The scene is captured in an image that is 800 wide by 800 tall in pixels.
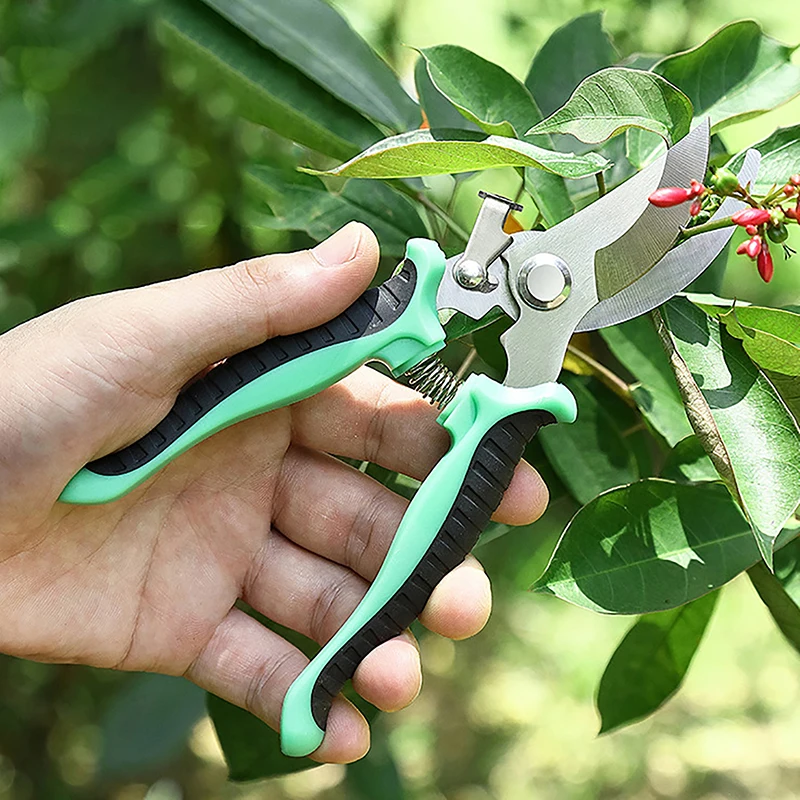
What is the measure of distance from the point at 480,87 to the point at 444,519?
0.37m

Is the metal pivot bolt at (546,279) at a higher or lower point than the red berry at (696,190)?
lower

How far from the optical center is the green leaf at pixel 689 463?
2.97ft

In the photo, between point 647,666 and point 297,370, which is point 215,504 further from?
point 647,666

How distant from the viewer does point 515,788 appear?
1899mm

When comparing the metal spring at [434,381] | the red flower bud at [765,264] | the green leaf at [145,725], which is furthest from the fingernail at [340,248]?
the green leaf at [145,725]

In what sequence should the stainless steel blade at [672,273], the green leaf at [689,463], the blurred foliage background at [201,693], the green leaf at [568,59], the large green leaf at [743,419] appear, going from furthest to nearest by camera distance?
the blurred foliage background at [201,693], the green leaf at [568,59], the green leaf at [689,463], the stainless steel blade at [672,273], the large green leaf at [743,419]

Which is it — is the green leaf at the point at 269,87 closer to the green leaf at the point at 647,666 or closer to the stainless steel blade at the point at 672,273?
the stainless steel blade at the point at 672,273

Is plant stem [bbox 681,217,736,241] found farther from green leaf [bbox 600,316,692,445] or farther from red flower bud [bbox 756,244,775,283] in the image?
green leaf [bbox 600,316,692,445]

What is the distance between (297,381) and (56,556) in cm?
29

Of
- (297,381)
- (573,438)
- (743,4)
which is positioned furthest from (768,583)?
(743,4)

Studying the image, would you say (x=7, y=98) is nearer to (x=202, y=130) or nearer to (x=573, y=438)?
(x=202, y=130)

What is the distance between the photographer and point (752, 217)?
28.0 inches

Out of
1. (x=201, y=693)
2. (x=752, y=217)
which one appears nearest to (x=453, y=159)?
(x=752, y=217)

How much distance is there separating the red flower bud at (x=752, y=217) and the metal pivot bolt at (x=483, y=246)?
7.1 inches
